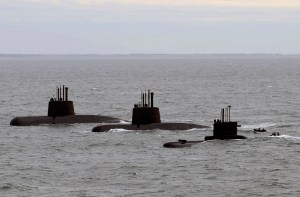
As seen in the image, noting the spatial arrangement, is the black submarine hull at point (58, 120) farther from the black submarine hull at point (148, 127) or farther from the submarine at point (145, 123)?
the submarine at point (145, 123)

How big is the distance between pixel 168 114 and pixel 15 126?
19.5 metres

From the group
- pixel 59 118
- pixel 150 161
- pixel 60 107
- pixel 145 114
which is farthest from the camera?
pixel 60 107

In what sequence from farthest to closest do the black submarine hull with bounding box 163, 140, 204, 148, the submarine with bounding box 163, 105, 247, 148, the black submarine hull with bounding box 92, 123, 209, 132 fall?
1. the black submarine hull with bounding box 92, 123, 209, 132
2. the submarine with bounding box 163, 105, 247, 148
3. the black submarine hull with bounding box 163, 140, 204, 148

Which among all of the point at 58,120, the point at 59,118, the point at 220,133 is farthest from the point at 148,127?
the point at 59,118

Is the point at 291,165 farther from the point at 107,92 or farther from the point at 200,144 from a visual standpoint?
the point at 107,92

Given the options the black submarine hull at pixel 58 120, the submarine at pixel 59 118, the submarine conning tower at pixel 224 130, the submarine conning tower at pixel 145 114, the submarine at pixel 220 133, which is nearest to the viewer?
the submarine at pixel 220 133

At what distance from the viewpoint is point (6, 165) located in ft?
196

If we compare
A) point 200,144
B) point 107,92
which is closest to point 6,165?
point 200,144

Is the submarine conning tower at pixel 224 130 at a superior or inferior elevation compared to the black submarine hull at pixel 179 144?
superior

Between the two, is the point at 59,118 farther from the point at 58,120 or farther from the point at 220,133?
the point at 220,133

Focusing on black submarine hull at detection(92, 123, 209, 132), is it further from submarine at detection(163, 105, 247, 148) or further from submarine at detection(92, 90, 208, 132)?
submarine at detection(163, 105, 247, 148)

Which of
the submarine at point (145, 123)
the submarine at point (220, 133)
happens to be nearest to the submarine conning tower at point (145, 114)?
the submarine at point (145, 123)

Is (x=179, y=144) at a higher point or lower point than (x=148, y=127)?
lower

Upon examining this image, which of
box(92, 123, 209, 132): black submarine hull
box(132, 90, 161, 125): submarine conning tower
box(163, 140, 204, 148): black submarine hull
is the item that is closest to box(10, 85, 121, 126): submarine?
box(92, 123, 209, 132): black submarine hull
